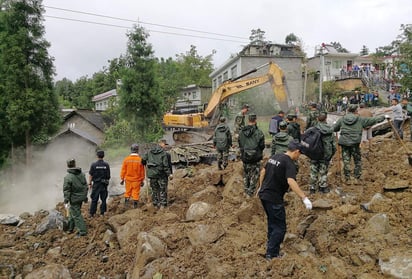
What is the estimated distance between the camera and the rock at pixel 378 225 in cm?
570

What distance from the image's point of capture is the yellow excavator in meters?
15.6

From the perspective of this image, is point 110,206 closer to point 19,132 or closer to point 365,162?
point 365,162

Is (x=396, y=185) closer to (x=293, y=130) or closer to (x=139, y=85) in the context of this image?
(x=293, y=130)

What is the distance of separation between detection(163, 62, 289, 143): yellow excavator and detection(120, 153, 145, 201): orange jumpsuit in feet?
27.7

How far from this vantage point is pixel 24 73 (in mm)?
15570

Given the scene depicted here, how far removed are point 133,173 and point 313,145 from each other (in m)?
4.41

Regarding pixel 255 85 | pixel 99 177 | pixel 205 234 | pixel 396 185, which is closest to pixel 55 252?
pixel 99 177

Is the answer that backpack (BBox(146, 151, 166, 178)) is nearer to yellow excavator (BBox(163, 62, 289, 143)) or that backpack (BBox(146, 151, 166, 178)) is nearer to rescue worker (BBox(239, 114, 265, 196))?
rescue worker (BBox(239, 114, 265, 196))

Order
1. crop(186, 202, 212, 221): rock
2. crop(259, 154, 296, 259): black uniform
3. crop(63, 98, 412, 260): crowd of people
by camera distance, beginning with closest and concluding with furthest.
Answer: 1. crop(259, 154, 296, 259): black uniform
2. crop(63, 98, 412, 260): crowd of people
3. crop(186, 202, 212, 221): rock

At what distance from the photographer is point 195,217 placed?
7414 millimetres

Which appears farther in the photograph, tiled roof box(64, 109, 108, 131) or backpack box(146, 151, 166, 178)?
tiled roof box(64, 109, 108, 131)

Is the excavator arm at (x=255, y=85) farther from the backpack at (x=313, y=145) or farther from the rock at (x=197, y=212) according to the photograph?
the rock at (x=197, y=212)

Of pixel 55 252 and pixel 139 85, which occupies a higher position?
pixel 139 85

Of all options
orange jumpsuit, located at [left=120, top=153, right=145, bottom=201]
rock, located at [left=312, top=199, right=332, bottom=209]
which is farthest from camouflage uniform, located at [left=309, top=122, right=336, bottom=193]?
orange jumpsuit, located at [left=120, top=153, right=145, bottom=201]
